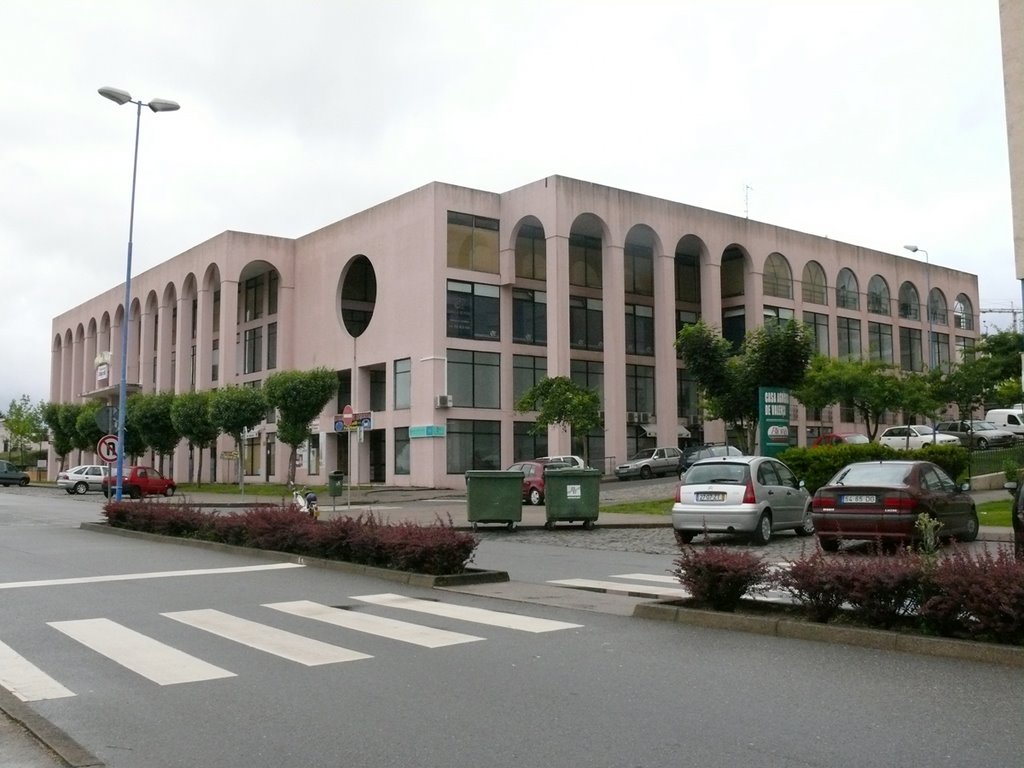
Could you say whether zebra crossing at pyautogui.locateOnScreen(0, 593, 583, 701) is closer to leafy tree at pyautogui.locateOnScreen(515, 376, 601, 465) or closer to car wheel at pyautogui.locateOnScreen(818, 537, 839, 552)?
car wheel at pyautogui.locateOnScreen(818, 537, 839, 552)

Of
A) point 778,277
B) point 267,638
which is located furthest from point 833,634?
point 778,277

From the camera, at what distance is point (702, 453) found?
42.4 metres

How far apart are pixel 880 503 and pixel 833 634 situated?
709cm

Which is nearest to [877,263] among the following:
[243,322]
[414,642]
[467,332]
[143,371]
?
[467,332]

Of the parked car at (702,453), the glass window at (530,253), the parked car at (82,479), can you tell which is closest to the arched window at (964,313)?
the parked car at (702,453)

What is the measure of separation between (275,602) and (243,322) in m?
52.4

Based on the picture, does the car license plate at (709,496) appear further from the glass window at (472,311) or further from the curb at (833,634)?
the glass window at (472,311)

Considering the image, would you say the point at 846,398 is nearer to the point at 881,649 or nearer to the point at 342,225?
the point at 342,225

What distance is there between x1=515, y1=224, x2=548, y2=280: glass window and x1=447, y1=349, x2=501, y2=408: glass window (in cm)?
450

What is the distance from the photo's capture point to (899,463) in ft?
50.5

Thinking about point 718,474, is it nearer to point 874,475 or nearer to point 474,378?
point 874,475

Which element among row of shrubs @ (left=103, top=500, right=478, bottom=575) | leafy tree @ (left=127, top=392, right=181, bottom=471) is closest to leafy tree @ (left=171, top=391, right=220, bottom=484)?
leafy tree @ (left=127, top=392, right=181, bottom=471)

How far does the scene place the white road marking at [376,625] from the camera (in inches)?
329

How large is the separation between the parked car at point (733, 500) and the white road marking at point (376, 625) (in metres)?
8.53
